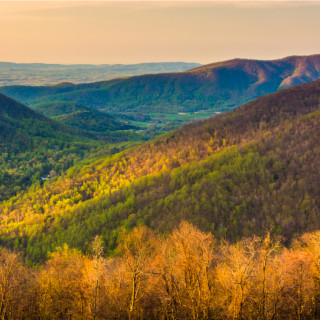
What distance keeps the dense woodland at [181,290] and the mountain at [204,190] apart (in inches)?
2044

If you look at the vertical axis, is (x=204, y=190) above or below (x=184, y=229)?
below

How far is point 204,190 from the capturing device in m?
116

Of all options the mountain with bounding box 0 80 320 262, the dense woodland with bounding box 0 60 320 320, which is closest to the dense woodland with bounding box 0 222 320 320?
the dense woodland with bounding box 0 60 320 320

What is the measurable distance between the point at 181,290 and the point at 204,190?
7567cm

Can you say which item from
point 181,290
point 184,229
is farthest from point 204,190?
point 181,290

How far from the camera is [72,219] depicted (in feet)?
406

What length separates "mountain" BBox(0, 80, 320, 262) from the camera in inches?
3954

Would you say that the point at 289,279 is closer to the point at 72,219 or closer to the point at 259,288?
the point at 259,288

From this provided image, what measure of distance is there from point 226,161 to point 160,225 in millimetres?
46155

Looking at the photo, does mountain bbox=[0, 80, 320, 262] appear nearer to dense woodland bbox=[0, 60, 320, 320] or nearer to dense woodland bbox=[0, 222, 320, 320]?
dense woodland bbox=[0, 60, 320, 320]

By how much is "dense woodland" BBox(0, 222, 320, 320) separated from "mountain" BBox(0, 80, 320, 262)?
51.9 m

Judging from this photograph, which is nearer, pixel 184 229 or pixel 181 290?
pixel 181 290

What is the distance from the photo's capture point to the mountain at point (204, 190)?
100m

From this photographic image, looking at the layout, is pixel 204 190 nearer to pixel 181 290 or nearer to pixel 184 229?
pixel 184 229
